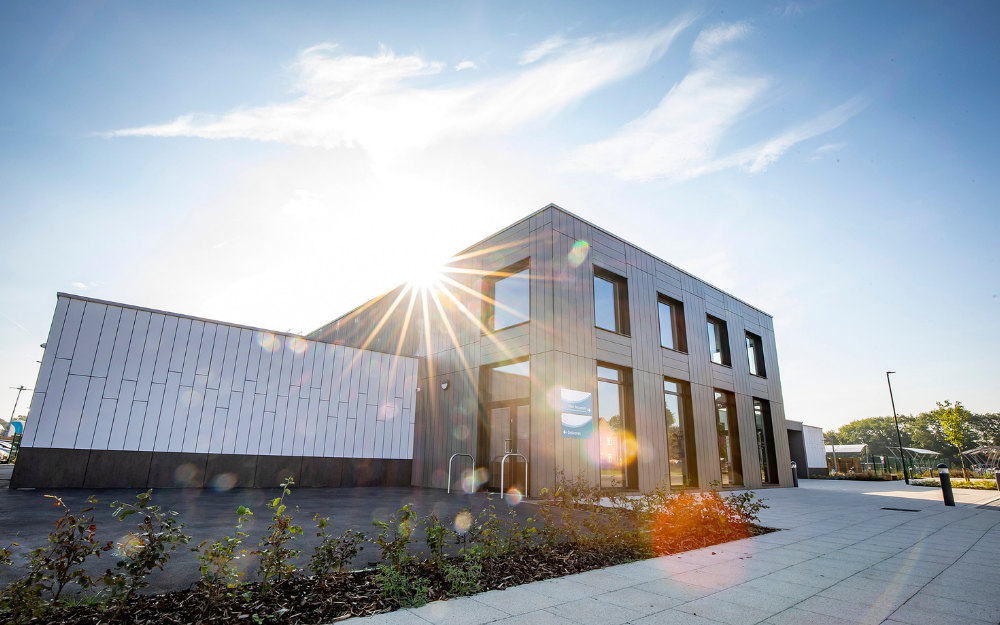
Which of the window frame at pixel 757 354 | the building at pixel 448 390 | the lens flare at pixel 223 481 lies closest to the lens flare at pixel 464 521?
the building at pixel 448 390

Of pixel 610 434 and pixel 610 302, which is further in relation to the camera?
pixel 610 302

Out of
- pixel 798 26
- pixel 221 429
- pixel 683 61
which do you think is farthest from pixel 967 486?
pixel 221 429

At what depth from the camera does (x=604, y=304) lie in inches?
457

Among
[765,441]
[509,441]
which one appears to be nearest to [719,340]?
[765,441]

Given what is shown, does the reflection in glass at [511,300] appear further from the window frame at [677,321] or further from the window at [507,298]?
the window frame at [677,321]

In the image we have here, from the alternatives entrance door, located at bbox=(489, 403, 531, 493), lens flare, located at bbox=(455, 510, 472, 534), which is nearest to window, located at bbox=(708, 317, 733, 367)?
entrance door, located at bbox=(489, 403, 531, 493)

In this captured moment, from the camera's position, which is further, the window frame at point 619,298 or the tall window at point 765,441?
the tall window at point 765,441

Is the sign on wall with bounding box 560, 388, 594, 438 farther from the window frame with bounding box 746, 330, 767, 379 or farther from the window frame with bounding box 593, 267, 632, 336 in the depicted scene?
the window frame with bounding box 746, 330, 767, 379

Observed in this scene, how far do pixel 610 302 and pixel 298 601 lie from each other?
10161mm

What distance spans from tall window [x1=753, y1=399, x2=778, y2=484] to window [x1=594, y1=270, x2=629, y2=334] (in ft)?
24.7

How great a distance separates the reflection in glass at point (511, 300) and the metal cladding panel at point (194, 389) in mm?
3616

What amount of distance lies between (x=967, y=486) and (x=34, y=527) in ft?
80.6

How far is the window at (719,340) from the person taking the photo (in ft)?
49.1

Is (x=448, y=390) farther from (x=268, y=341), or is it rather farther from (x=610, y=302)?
(x=610, y=302)
